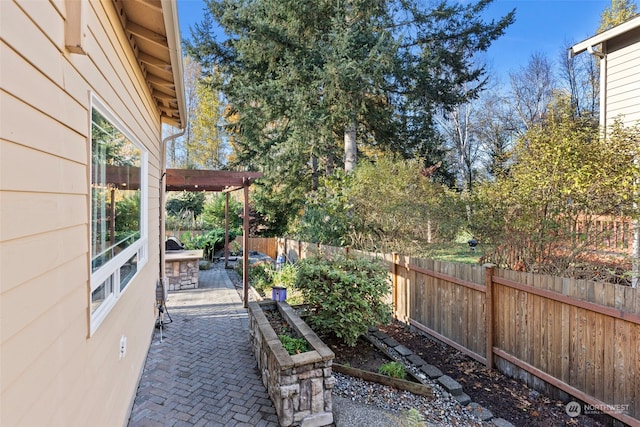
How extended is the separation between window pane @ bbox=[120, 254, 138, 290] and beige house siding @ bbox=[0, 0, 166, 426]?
0.64 metres

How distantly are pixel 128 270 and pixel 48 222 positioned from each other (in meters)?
2.05

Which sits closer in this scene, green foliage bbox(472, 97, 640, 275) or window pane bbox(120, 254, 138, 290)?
window pane bbox(120, 254, 138, 290)

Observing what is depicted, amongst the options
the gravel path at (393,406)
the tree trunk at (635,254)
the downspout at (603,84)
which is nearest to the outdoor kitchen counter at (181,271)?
the gravel path at (393,406)

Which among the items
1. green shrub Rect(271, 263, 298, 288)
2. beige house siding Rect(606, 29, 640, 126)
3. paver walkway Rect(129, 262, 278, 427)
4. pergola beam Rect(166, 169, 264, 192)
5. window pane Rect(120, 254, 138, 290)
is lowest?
paver walkway Rect(129, 262, 278, 427)

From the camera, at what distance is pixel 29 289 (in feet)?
4.11

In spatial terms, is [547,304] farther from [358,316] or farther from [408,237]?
[408,237]

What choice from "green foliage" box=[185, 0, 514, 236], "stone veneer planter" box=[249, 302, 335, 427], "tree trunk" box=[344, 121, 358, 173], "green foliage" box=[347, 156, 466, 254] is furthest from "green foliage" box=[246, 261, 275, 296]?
"stone veneer planter" box=[249, 302, 335, 427]

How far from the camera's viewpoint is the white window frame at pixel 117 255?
6.77 feet

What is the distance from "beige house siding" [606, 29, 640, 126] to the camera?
6324mm

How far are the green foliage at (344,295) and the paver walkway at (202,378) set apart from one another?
1.12 m

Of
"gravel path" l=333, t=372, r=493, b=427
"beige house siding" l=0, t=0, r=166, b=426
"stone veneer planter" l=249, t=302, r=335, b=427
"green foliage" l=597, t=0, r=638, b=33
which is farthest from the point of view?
"green foliage" l=597, t=0, r=638, b=33

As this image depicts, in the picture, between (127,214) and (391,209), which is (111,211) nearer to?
(127,214)

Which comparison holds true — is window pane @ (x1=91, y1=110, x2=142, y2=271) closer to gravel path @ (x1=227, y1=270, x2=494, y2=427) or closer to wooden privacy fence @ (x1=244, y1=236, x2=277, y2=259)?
gravel path @ (x1=227, y1=270, x2=494, y2=427)

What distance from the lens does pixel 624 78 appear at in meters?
6.54
